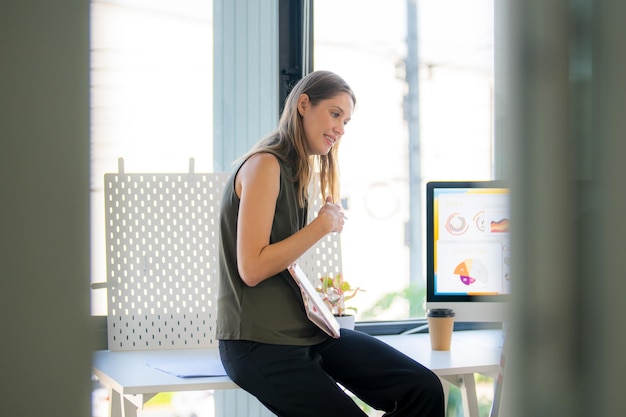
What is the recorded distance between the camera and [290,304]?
1676mm

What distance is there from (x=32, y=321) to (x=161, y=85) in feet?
6.53

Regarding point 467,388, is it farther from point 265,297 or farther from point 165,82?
point 165,82

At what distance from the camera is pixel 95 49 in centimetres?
28

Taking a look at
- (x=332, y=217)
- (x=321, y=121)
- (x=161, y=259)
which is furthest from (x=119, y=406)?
(x=321, y=121)

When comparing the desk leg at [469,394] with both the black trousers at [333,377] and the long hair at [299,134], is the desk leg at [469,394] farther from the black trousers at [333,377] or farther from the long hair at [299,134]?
the long hair at [299,134]

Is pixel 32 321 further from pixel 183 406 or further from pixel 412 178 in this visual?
pixel 412 178

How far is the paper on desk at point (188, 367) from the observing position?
1.68 meters

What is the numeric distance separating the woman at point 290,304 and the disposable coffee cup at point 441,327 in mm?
267

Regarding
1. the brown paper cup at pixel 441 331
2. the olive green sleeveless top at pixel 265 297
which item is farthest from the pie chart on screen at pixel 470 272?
the olive green sleeveless top at pixel 265 297

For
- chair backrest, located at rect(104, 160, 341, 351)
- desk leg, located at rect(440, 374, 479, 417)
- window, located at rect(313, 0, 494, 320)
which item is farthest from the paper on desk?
window, located at rect(313, 0, 494, 320)

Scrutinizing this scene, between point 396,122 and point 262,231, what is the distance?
942mm

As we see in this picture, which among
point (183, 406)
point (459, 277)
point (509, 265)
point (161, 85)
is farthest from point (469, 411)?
point (509, 265)

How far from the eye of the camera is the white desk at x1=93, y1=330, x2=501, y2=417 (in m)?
1.60

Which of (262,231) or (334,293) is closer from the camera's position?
(262,231)
